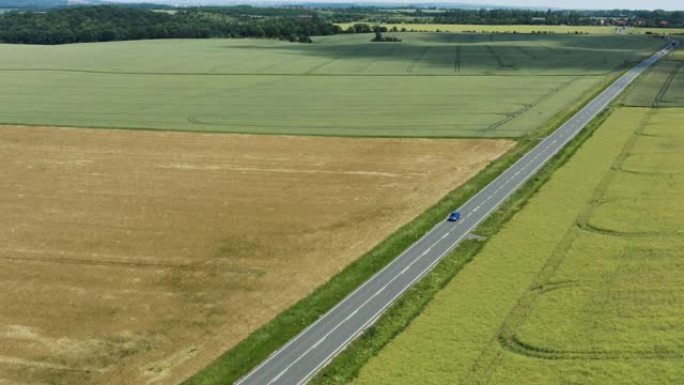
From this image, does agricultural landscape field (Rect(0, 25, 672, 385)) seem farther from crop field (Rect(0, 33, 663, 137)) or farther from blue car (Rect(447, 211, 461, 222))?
blue car (Rect(447, 211, 461, 222))

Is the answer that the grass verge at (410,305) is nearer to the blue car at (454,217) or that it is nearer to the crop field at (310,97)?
the blue car at (454,217)

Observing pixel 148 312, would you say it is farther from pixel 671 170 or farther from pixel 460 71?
pixel 460 71

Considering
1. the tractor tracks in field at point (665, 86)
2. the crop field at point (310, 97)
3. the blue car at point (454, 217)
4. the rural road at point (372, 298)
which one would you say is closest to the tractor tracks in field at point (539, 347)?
the rural road at point (372, 298)

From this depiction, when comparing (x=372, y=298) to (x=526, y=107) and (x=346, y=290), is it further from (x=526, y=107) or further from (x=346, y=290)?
(x=526, y=107)

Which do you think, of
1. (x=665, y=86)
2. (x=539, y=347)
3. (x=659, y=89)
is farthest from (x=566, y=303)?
(x=665, y=86)

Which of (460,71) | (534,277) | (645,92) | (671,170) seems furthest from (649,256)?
(460,71)
